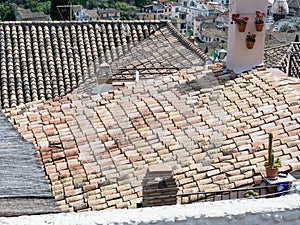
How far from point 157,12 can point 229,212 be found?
84.7 meters

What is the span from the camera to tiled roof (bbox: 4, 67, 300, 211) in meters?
6.43

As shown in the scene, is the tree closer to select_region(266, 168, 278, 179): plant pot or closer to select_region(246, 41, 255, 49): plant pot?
select_region(246, 41, 255, 49): plant pot

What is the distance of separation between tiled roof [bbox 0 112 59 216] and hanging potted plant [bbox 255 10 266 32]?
4291 mm

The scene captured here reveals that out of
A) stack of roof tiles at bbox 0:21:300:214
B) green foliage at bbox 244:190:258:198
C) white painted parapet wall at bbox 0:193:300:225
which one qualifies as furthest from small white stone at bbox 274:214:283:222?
stack of roof tiles at bbox 0:21:300:214

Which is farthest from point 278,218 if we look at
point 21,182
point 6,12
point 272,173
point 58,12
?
point 6,12

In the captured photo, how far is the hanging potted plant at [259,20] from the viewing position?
30.0ft

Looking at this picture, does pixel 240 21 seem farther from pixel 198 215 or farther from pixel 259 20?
pixel 198 215

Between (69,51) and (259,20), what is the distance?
627 centimetres

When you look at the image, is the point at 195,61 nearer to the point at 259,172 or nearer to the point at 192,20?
the point at 259,172

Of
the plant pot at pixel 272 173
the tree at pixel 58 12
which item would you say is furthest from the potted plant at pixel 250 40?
the tree at pixel 58 12

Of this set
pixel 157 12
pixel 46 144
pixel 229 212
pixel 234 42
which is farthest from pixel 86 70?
pixel 157 12

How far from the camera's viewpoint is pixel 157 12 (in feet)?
288

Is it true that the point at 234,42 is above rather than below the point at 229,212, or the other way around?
above

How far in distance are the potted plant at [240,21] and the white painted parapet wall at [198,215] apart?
4.47m
